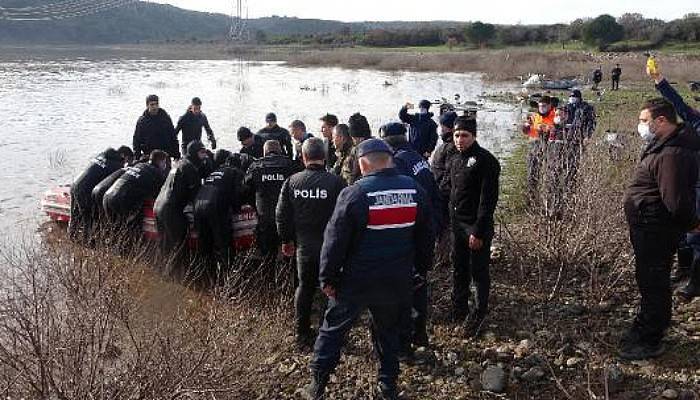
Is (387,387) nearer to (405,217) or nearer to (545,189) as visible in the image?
(405,217)

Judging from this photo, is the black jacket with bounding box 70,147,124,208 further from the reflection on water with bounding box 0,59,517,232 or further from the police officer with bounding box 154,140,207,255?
the reflection on water with bounding box 0,59,517,232

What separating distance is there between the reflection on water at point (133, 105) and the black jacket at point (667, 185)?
24.6ft

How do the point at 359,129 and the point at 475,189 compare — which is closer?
the point at 475,189

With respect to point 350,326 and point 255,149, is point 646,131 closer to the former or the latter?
point 350,326

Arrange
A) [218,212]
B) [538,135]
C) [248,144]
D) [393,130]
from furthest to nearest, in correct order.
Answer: [538,135] < [248,144] < [218,212] < [393,130]

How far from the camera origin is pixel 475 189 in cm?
445

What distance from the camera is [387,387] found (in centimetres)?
376

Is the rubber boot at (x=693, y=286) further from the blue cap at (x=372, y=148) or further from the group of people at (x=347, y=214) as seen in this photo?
the blue cap at (x=372, y=148)

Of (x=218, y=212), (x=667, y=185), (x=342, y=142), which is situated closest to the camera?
(x=667, y=185)

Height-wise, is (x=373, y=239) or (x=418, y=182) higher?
(x=418, y=182)

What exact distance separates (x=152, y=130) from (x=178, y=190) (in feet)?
10.1

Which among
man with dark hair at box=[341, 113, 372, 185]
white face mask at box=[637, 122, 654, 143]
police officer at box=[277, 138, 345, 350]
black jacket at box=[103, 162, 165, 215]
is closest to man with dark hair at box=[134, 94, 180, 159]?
black jacket at box=[103, 162, 165, 215]

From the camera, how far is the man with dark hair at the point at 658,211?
369 centimetres

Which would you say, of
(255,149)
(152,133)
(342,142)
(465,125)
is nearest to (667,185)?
(465,125)
